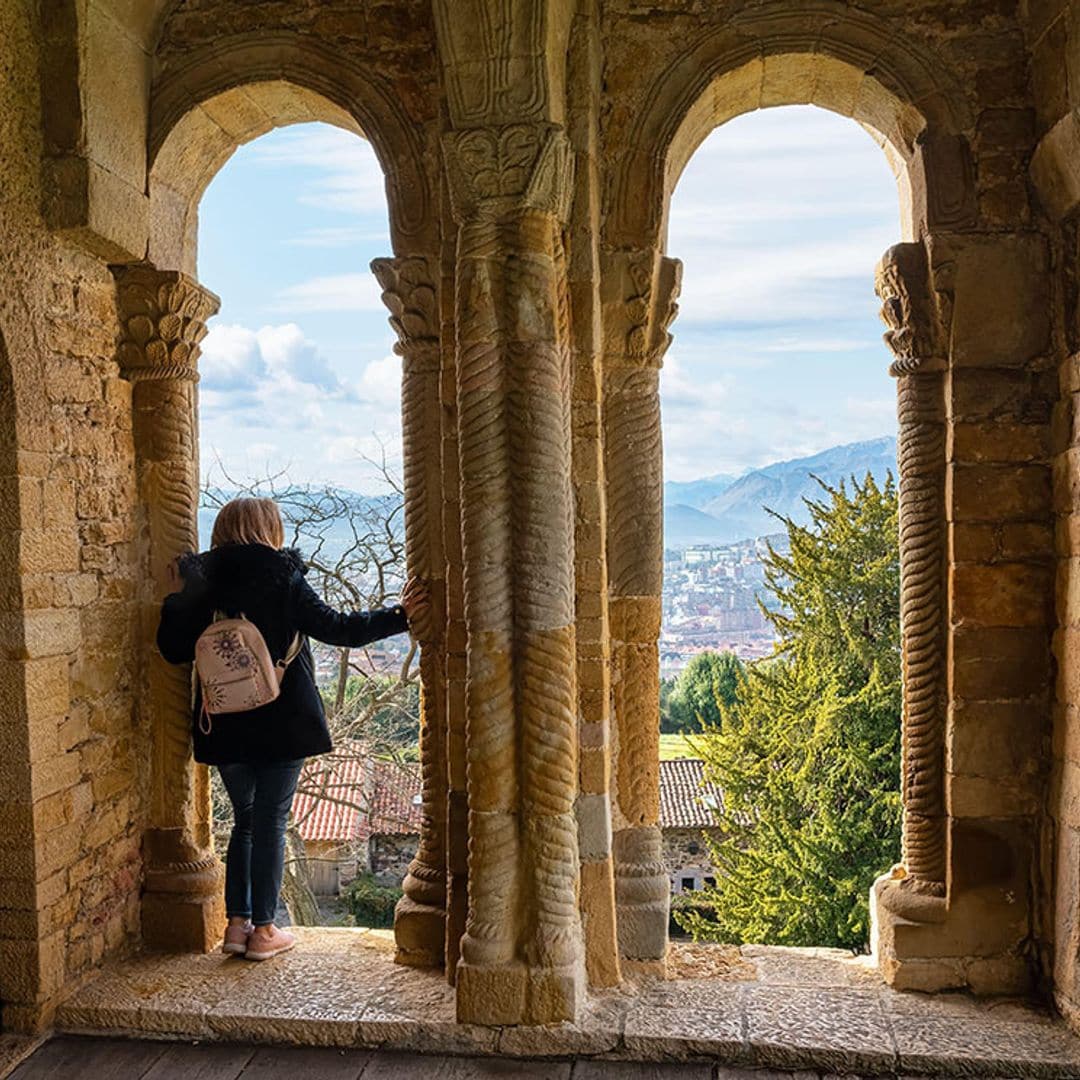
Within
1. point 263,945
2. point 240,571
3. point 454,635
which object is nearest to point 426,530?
point 454,635

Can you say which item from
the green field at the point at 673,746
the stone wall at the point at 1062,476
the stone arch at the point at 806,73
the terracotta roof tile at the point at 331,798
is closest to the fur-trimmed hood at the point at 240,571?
the stone arch at the point at 806,73

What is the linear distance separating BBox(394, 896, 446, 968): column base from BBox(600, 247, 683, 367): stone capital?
1.86 meters

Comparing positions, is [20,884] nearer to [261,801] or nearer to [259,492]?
[261,801]

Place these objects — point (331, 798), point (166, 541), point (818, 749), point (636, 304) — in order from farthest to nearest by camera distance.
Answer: point (818, 749) < point (331, 798) < point (166, 541) < point (636, 304)

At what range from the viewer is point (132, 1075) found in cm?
308

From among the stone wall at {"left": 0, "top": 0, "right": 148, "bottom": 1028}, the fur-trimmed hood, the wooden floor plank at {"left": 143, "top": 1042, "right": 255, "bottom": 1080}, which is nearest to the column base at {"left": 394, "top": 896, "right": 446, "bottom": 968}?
the wooden floor plank at {"left": 143, "top": 1042, "right": 255, "bottom": 1080}

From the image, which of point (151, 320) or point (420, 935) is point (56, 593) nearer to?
point (151, 320)

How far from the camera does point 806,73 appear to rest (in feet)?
11.5

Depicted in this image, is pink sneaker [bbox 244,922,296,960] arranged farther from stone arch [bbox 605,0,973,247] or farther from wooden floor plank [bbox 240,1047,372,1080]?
stone arch [bbox 605,0,973,247]

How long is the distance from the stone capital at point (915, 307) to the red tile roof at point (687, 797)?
11336mm

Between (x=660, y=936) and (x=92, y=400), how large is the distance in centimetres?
250

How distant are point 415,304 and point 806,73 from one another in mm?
1440

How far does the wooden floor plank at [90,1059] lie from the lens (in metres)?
3.08

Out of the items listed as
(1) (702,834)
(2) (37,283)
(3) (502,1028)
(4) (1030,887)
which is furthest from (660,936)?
(1) (702,834)
